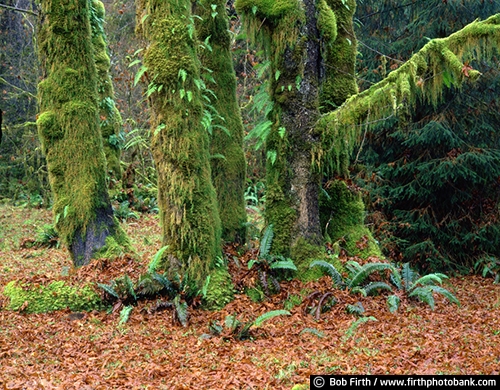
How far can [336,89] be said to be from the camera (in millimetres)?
9898

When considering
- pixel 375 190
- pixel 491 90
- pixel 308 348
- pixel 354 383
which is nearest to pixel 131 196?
pixel 375 190

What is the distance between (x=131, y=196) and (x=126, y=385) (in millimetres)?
12595

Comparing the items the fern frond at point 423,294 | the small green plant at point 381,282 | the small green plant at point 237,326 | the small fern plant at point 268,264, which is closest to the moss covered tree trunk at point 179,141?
the small fern plant at point 268,264

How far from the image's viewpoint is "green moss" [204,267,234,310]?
8.15 meters

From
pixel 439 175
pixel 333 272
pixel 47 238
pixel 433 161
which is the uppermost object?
pixel 433 161

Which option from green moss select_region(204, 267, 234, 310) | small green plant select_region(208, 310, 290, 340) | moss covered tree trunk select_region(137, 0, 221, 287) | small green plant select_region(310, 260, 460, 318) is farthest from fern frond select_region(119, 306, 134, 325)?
small green plant select_region(310, 260, 460, 318)

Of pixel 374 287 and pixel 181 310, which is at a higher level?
pixel 374 287

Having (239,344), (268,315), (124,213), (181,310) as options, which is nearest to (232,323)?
(239,344)

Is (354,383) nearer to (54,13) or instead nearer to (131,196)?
(54,13)

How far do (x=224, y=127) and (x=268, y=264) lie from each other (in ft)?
8.82

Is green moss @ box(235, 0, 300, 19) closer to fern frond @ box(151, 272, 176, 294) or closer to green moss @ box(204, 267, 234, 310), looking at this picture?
green moss @ box(204, 267, 234, 310)

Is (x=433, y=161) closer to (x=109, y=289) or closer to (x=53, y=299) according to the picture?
(x=109, y=289)

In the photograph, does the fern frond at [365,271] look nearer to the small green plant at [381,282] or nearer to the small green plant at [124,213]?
the small green plant at [381,282]

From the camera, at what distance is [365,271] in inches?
328
